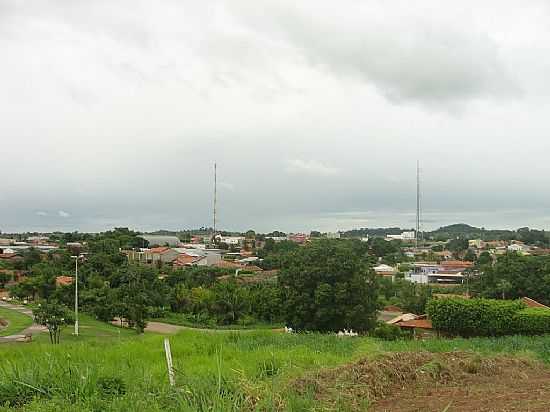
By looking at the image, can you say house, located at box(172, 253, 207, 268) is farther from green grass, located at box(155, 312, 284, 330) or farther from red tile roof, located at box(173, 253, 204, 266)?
green grass, located at box(155, 312, 284, 330)

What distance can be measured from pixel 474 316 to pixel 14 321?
22466 millimetres

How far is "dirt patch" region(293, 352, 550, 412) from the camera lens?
229 inches

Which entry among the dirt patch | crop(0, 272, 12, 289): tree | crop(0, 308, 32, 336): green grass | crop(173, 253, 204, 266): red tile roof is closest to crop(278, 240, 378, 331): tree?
crop(0, 308, 32, 336): green grass

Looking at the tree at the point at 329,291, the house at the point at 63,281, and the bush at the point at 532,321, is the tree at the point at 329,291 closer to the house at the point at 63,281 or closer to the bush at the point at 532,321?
the bush at the point at 532,321

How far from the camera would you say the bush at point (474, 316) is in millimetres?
22625

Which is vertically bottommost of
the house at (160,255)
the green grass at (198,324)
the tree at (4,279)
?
the green grass at (198,324)

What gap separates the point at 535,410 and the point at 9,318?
1220 inches

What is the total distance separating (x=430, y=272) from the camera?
60.2 metres

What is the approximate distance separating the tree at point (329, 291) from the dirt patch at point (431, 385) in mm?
15224

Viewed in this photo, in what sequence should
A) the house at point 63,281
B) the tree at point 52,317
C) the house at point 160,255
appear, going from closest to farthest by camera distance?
the tree at point 52,317
the house at point 63,281
the house at point 160,255

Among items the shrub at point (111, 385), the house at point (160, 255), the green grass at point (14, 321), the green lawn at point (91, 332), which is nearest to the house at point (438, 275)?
the house at point (160, 255)

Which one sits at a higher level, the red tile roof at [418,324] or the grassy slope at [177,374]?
the grassy slope at [177,374]

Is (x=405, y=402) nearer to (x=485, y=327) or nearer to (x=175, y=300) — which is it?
(x=485, y=327)

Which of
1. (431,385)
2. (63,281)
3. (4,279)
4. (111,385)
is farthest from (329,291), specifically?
(4,279)
